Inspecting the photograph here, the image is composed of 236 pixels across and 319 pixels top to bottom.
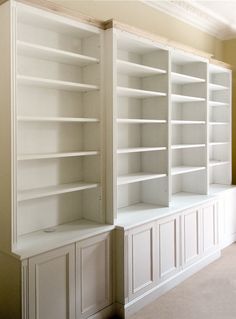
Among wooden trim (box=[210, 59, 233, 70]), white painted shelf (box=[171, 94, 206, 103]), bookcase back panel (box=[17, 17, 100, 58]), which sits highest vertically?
wooden trim (box=[210, 59, 233, 70])

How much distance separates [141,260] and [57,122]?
4.56 ft

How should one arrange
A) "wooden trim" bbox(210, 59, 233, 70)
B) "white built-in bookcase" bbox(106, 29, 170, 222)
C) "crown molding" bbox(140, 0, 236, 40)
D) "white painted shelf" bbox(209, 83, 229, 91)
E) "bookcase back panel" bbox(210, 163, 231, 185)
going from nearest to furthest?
"white built-in bookcase" bbox(106, 29, 170, 222), "crown molding" bbox(140, 0, 236, 40), "wooden trim" bbox(210, 59, 233, 70), "white painted shelf" bbox(209, 83, 229, 91), "bookcase back panel" bbox(210, 163, 231, 185)

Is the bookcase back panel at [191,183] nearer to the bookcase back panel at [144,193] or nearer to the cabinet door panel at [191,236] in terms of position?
the cabinet door panel at [191,236]

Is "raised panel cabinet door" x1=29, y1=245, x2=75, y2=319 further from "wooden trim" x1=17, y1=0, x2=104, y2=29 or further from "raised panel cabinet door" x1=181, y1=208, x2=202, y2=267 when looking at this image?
"wooden trim" x1=17, y1=0, x2=104, y2=29

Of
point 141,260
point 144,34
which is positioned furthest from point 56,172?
point 144,34

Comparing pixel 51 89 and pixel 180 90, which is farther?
pixel 180 90

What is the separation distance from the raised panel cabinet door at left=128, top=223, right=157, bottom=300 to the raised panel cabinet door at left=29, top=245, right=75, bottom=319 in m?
0.57

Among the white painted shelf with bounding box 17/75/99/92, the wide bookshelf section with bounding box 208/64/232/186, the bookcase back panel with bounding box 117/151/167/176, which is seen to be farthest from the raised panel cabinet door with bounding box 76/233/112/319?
the wide bookshelf section with bounding box 208/64/232/186

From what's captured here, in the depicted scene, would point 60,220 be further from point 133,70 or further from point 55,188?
point 133,70

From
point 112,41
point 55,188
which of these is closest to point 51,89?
point 112,41

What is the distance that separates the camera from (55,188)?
2650 millimetres

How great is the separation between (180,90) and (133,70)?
1.18 metres

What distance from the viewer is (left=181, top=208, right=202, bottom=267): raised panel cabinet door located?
3.44 meters

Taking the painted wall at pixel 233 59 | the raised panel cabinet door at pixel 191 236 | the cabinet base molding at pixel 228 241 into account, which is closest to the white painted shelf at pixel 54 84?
the raised panel cabinet door at pixel 191 236
